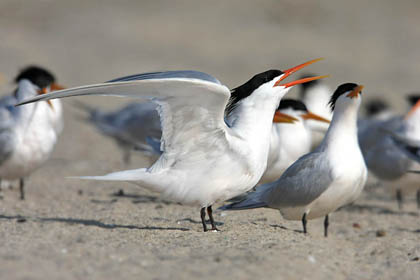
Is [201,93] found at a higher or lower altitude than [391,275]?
higher

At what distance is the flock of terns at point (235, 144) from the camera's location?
397 centimetres

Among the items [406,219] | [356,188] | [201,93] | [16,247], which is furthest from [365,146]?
[16,247]

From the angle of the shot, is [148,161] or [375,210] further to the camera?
[148,161]

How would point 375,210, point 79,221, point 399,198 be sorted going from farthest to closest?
point 399,198, point 375,210, point 79,221

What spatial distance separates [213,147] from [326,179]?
1.01 metres

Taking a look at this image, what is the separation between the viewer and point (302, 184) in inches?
197

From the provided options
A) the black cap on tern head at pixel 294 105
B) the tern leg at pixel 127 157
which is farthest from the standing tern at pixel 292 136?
the tern leg at pixel 127 157

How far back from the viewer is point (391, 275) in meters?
4.01

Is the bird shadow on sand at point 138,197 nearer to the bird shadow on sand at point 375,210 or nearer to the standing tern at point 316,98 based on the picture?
the bird shadow on sand at point 375,210

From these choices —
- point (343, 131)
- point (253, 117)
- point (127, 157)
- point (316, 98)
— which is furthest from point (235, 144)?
point (316, 98)

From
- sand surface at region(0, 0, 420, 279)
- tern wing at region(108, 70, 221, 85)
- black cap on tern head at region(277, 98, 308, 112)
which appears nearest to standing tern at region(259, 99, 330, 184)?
black cap on tern head at region(277, 98, 308, 112)

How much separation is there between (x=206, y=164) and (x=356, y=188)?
1239 millimetres

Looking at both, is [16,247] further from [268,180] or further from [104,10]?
[104,10]

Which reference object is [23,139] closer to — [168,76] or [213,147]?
[213,147]
